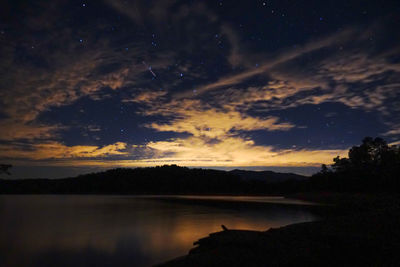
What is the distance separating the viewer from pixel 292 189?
134 m

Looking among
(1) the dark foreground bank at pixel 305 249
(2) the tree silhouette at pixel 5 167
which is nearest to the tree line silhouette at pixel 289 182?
(2) the tree silhouette at pixel 5 167

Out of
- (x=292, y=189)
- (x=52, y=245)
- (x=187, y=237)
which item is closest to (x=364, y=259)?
(x=187, y=237)

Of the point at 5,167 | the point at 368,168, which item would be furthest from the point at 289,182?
the point at 5,167

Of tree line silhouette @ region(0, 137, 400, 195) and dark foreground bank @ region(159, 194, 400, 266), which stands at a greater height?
tree line silhouette @ region(0, 137, 400, 195)

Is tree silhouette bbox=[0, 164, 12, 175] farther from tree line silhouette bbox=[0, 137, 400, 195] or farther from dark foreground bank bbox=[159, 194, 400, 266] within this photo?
dark foreground bank bbox=[159, 194, 400, 266]

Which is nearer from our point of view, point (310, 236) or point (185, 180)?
point (310, 236)

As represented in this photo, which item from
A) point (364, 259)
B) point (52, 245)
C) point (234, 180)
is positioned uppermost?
point (234, 180)

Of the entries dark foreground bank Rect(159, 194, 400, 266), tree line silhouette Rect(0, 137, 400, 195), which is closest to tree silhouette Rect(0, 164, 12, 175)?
tree line silhouette Rect(0, 137, 400, 195)

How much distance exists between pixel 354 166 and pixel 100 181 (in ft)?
555

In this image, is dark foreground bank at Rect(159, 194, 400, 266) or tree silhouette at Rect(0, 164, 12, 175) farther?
tree silhouette at Rect(0, 164, 12, 175)

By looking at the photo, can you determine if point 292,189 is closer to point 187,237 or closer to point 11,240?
point 187,237

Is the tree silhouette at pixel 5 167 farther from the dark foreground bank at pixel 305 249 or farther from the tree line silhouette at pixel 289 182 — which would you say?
the dark foreground bank at pixel 305 249

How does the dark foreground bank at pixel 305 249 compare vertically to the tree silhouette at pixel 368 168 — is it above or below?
below

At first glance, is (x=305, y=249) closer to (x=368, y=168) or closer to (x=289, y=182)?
(x=368, y=168)
